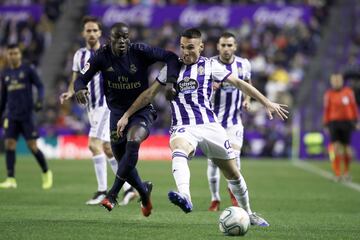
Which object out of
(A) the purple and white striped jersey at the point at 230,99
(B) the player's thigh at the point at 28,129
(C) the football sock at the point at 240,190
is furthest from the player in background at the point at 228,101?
(B) the player's thigh at the point at 28,129

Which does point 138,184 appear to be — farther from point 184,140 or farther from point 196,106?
point 196,106

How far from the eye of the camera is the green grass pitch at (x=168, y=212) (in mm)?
8664

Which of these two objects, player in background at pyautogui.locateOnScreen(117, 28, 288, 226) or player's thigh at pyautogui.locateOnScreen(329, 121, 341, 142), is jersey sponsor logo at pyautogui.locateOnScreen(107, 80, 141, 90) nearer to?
player in background at pyautogui.locateOnScreen(117, 28, 288, 226)

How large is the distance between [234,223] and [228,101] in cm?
371

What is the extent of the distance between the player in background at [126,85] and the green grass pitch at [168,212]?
52 cm

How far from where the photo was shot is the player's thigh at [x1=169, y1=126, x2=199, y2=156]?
881cm

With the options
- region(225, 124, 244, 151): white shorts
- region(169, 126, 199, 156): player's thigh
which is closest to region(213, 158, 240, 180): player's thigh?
region(169, 126, 199, 156): player's thigh

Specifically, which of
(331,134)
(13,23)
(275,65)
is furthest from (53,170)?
(13,23)

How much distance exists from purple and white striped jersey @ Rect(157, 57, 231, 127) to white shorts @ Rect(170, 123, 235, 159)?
0.30 feet

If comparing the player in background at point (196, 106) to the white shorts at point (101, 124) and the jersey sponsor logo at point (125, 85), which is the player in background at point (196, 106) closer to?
the jersey sponsor logo at point (125, 85)

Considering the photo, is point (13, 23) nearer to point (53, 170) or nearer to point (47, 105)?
point (47, 105)

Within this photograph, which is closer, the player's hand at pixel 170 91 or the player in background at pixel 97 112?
the player's hand at pixel 170 91

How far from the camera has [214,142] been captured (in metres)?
8.95

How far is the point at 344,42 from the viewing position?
30609 millimetres
